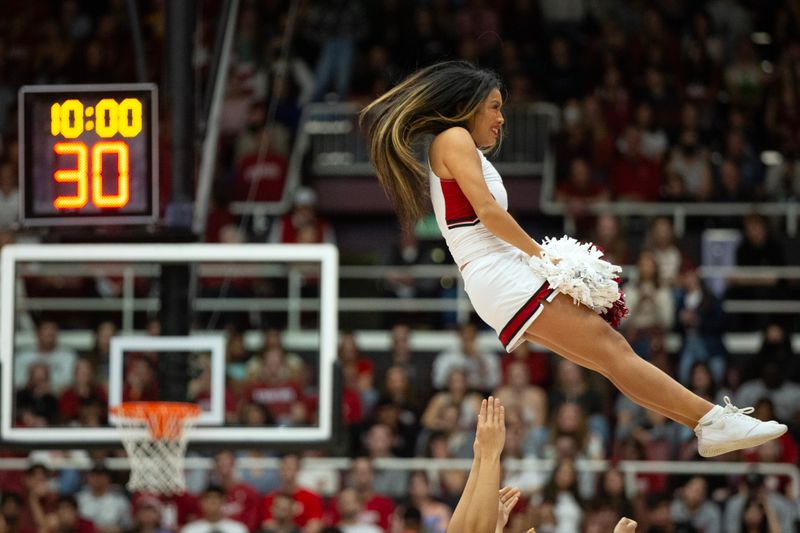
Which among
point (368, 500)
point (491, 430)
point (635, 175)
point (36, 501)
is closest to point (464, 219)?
point (491, 430)

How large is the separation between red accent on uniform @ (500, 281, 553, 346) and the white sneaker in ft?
2.34

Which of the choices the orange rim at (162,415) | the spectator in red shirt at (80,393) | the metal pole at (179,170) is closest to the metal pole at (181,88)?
the metal pole at (179,170)

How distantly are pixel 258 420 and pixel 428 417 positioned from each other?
78.1 inches

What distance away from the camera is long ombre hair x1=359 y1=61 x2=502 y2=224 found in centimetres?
574

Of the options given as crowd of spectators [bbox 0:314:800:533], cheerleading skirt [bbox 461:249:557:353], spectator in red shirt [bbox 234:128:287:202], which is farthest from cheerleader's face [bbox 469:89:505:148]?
spectator in red shirt [bbox 234:128:287:202]

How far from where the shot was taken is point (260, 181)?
1520cm

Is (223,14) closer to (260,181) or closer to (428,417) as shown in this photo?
(428,417)

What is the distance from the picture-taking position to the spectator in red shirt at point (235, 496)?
37.6 ft

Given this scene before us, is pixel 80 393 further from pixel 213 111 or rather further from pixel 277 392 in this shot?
pixel 213 111

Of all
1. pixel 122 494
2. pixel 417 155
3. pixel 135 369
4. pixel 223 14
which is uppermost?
pixel 223 14

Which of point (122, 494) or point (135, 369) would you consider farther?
point (122, 494)

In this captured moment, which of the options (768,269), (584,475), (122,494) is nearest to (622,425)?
(584,475)

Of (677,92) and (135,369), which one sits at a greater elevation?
(677,92)

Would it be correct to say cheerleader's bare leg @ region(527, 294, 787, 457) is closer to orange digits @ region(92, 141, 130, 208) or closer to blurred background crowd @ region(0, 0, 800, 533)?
blurred background crowd @ region(0, 0, 800, 533)
